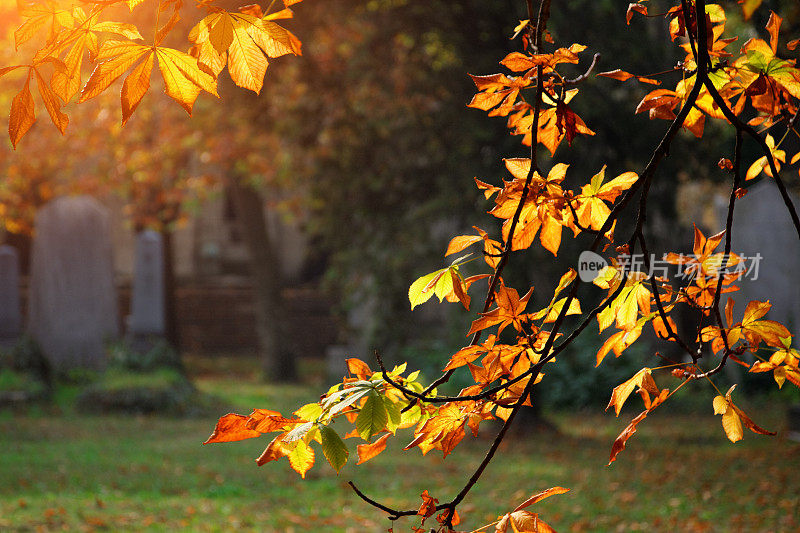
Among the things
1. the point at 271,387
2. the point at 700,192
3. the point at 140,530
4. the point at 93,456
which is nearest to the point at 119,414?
the point at 93,456

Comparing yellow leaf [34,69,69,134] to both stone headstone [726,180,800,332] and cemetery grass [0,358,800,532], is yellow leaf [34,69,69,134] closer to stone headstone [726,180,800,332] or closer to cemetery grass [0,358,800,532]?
cemetery grass [0,358,800,532]

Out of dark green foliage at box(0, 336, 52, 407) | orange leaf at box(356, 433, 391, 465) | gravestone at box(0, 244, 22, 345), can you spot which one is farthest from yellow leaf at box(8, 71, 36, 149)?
gravestone at box(0, 244, 22, 345)

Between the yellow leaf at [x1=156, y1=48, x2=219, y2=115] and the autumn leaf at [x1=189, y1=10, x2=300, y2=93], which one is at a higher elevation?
the autumn leaf at [x1=189, y1=10, x2=300, y2=93]

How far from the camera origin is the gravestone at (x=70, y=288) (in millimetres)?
11805

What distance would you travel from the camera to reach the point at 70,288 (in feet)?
38.8

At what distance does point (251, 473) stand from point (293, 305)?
927 centimetres

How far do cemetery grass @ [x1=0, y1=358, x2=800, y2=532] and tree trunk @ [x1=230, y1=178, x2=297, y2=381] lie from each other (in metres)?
4.20

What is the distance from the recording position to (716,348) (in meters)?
1.87

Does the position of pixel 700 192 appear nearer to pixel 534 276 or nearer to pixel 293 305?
pixel 293 305

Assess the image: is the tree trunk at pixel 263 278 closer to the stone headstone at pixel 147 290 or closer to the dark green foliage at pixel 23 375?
the stone headstone at pixel 147 290

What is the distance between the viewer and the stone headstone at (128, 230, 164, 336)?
36.7 feet

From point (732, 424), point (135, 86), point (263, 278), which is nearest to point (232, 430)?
point (135, 86)

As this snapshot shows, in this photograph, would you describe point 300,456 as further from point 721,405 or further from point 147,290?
point 147,290

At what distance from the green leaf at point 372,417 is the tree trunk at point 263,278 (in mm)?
12619
